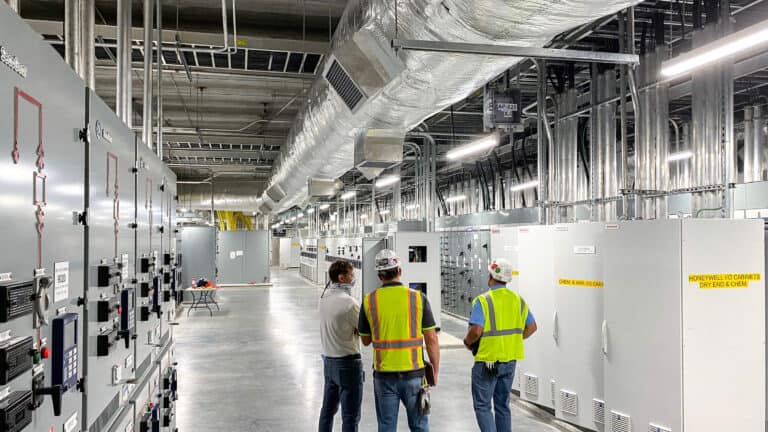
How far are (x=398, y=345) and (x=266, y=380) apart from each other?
13.3 feet

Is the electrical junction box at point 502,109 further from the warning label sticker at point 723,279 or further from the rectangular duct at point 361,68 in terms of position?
the warning label sticker at point 723,279

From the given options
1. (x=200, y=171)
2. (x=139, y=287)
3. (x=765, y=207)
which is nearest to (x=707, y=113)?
(x=765, y=207)

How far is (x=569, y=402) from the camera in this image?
525 centimetres

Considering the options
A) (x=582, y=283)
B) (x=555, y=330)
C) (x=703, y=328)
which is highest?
(x=582, y=283)

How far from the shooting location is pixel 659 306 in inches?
169

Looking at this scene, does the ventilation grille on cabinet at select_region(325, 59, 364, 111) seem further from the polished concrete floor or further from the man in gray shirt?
the polished concrete floor

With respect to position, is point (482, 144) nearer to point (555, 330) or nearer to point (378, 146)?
point (378, 146)

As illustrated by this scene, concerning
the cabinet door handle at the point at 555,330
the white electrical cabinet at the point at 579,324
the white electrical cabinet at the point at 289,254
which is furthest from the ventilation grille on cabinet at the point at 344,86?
the white electrical cabinet at the point at 289,254

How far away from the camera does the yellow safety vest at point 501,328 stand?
4102 millimetres

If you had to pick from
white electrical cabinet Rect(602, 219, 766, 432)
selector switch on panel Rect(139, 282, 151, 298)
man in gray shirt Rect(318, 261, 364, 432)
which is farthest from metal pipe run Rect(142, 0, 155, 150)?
white electrical cabinet Rect(602, 219, 766, 432)

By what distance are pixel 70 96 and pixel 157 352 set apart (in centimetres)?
272

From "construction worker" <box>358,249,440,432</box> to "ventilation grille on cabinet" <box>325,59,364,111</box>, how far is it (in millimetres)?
1545

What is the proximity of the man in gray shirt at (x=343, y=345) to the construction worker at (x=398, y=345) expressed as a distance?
29 centimetres

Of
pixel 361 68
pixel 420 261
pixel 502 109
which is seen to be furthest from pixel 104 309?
pixel 420 261
